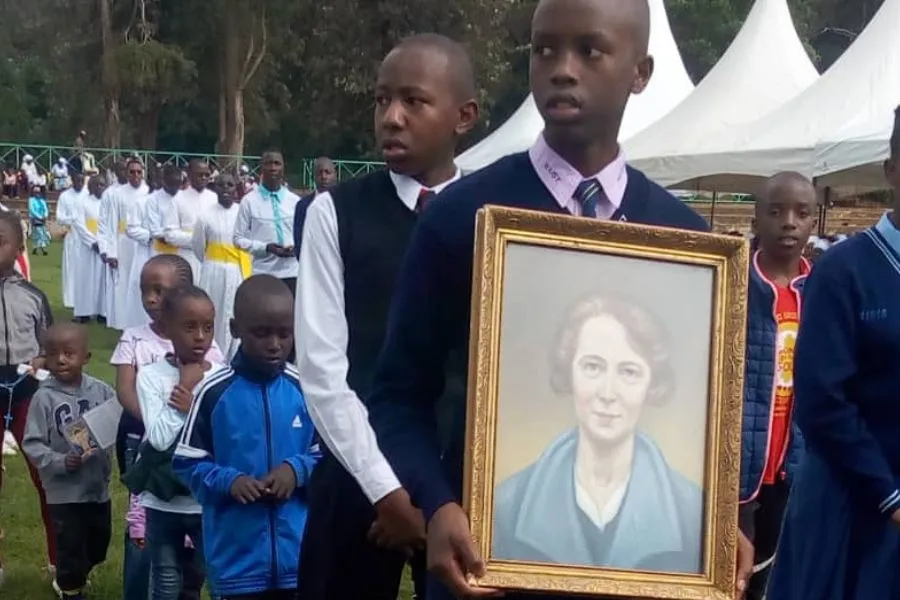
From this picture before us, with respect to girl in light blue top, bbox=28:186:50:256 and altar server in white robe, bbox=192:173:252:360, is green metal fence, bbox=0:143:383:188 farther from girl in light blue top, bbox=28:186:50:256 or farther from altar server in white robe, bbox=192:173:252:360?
altar server in white robe, bbox=192:173:252:360

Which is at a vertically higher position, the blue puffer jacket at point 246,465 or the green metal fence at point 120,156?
the green metal fence at point 120,156

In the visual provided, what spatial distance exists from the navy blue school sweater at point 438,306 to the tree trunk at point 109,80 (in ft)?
141

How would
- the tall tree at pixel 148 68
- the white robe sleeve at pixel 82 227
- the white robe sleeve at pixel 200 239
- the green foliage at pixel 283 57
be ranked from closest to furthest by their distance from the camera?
the white robe sleeve at pixel 200 239, the white robe sleeve at pixel 82 227, the green foliage at pixel 283 57, the tall tree at pixel 148 68

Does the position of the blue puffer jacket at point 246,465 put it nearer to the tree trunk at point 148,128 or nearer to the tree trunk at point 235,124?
the tree trunk at point 235,124

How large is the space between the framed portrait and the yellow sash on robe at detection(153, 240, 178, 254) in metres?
11.5

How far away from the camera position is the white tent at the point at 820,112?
12.0m

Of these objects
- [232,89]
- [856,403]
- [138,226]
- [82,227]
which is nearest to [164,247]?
[138,226]

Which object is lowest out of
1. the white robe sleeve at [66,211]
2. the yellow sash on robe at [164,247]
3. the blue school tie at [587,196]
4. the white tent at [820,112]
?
the blue school tie at [587,196]

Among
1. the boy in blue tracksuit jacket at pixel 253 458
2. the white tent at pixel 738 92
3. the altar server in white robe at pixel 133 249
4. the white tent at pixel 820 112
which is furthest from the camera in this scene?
the white tent at pixel 738 92

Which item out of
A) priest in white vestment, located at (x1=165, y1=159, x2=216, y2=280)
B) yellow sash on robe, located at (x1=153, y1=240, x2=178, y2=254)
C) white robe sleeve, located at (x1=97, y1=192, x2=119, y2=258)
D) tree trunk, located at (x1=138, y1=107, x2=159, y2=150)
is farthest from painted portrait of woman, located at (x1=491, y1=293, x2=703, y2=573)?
tree trunk, located at (x1=138, y1=107, x2=159, y2=150)

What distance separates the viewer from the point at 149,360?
209 inches

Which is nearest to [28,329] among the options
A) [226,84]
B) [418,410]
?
[418,410]

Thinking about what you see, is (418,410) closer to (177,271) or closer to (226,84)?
(177,271)

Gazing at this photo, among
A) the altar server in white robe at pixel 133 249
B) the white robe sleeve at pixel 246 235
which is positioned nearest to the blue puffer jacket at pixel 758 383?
the white robe sleeve at pixel 246 235
